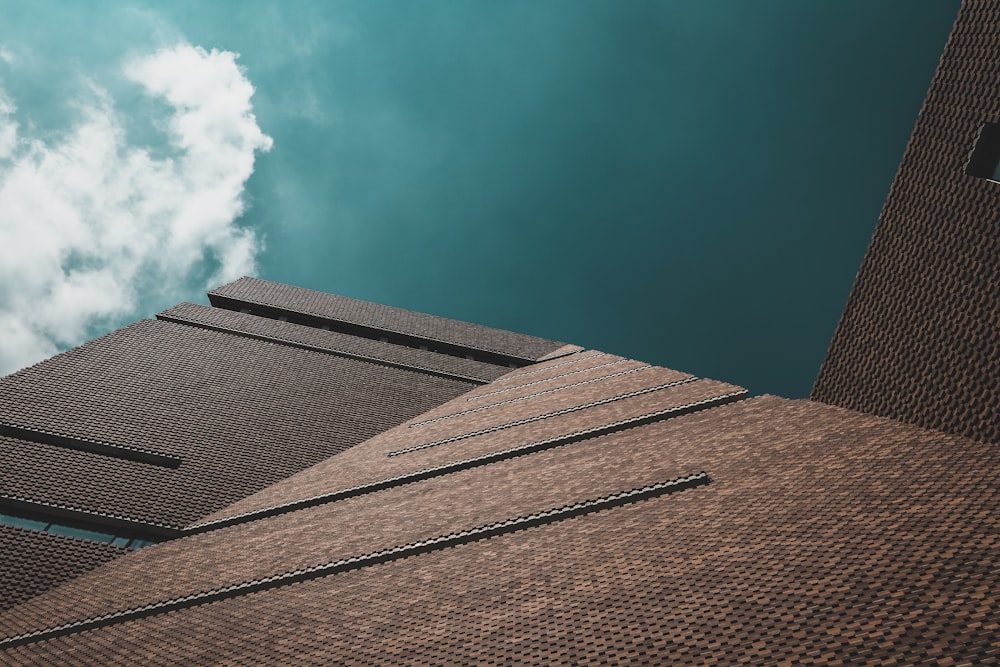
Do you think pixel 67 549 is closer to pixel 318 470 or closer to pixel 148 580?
pixel 148 580

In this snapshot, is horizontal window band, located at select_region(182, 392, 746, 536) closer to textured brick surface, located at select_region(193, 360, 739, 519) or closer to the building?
the building

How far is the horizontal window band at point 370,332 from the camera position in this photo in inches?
822

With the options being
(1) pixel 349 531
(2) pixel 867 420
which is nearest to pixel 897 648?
(2) pixel 867 420

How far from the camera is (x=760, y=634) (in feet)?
13.5

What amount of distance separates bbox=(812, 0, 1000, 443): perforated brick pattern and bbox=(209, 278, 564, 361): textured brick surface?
13.4m

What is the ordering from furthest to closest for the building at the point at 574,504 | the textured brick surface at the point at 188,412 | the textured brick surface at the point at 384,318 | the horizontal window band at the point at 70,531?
the textured brick surface at the point at 384,318 < the textured brick surface at the point at 188,412 < the horizontal window band at the point at 70,531 < the building at the point at 574,504

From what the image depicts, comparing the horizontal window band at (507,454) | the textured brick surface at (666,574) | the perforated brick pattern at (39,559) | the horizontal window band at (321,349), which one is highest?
the horizontal window band at (321,349)

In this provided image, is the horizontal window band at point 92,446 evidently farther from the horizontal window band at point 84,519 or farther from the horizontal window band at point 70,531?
the horizontal window band at point 70,531

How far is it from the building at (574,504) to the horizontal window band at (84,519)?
1.3 inches

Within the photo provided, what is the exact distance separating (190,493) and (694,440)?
8.11 metres

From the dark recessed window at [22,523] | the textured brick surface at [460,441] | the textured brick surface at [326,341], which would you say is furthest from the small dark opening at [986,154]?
the dark recessed window at [22,523]

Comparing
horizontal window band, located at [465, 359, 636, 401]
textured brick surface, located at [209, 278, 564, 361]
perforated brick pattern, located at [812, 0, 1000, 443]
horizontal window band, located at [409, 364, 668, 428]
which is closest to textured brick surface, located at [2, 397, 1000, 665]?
perforated brick pattern, located at [812, 0, 1000, 443]

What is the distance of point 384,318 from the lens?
22.5 m

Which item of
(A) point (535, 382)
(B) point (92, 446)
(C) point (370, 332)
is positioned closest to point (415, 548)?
(B) point (92, 446)
